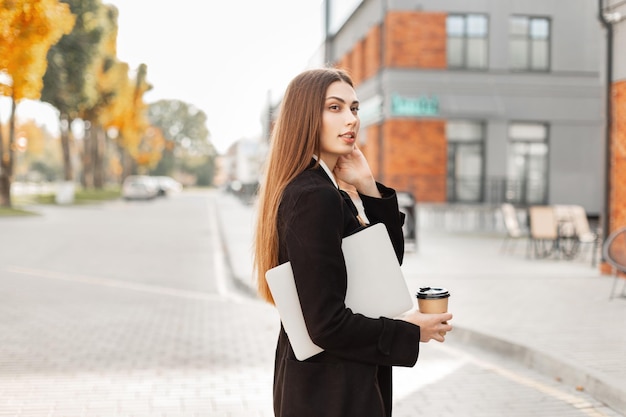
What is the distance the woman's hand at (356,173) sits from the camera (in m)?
2.73

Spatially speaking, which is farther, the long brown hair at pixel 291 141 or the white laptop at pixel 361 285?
the long brown hair at pixel 291 141

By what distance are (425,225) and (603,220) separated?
14321 millimetres

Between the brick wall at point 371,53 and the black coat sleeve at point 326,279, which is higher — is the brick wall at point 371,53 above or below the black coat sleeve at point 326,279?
above

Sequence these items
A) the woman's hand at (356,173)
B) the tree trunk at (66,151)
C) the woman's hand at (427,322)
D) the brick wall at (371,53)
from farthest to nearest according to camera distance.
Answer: the tree trunk at (66,151) < the brick wall at (371,53) < the woman's hand at (356,173) < the woman's hand at (427,322)

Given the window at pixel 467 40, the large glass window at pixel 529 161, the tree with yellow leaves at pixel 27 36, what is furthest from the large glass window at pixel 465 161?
the tree with yellow leaves at pixel 27 36

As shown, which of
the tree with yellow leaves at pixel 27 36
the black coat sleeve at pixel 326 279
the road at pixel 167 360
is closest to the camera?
the black coat sleeve at pixel 326 279

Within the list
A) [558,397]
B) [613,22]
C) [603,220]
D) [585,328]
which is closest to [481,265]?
[603,220]

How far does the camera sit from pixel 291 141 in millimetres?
2496

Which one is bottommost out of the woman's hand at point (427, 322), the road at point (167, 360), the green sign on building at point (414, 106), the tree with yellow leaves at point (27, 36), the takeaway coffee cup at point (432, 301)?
the road at point (167, 360)

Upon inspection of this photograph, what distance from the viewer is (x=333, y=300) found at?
227 centimetres

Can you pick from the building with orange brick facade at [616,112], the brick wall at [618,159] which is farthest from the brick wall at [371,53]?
the brick wall at [618,159]

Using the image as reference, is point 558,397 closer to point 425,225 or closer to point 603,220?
point 603,220

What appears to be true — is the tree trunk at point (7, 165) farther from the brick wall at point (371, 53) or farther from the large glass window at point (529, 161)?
the large glass window at point (529, 161)

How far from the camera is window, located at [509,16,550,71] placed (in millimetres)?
28677
